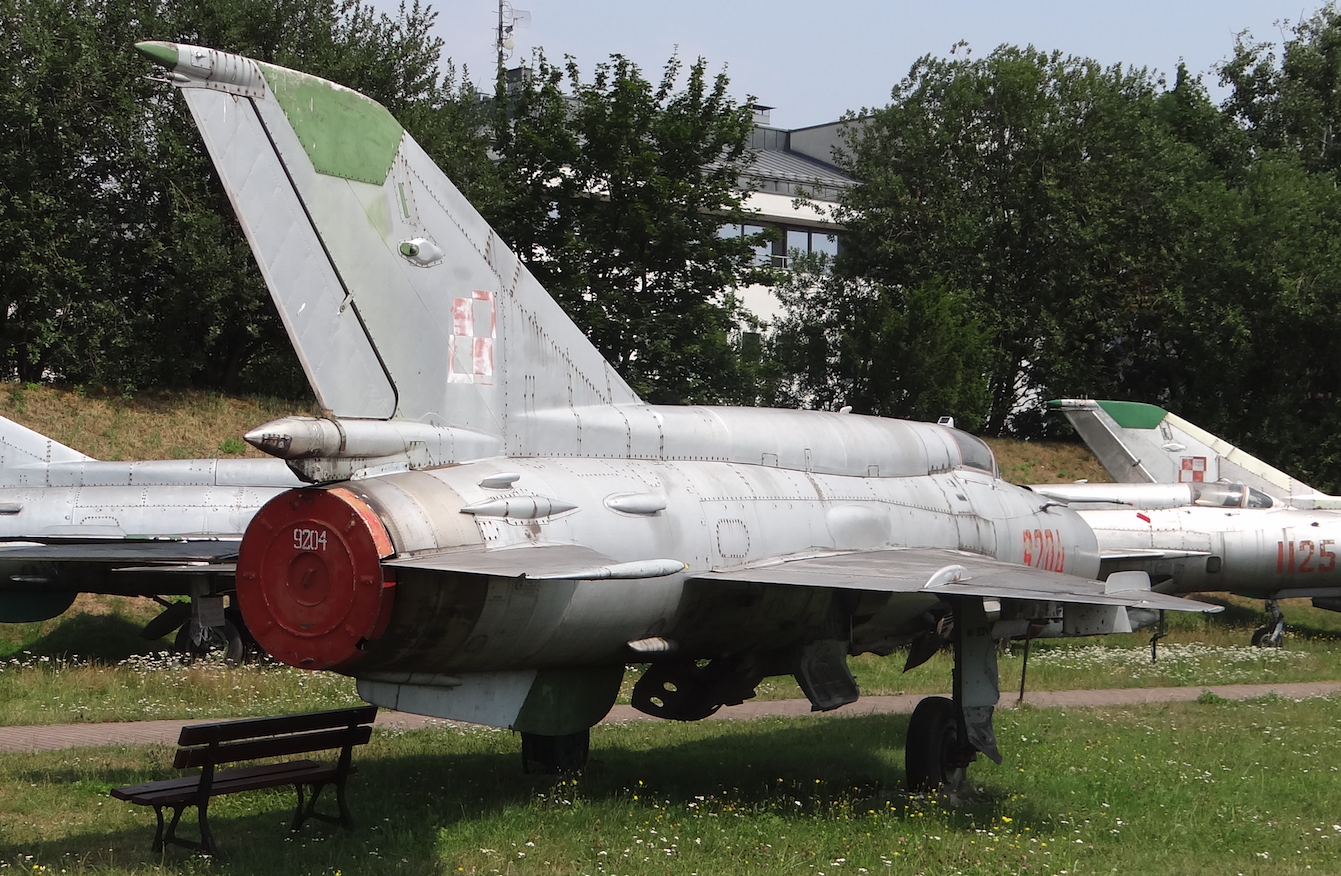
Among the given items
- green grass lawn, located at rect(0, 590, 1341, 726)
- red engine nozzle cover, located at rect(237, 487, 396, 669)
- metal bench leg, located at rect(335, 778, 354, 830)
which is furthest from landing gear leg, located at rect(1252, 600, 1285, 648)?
red engine nozzle cover, located at rect(237, 487, 396, 669)

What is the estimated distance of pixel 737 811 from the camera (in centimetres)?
934

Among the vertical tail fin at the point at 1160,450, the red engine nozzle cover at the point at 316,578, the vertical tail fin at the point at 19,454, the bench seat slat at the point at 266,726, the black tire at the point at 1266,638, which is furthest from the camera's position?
the vertical tail fin at the point at 1160,450

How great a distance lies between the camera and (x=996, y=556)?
11.7 metres

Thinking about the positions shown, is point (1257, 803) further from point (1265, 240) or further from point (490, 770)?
point (1265, 240)

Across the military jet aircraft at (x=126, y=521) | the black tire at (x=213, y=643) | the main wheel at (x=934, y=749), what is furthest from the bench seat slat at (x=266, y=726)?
the black tire at (x=213, y=643)

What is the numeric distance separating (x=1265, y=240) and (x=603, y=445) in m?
32.8

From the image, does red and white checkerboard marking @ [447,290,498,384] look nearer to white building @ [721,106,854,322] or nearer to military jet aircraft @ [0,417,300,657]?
military jet aircraft @ [0,417,300,657]

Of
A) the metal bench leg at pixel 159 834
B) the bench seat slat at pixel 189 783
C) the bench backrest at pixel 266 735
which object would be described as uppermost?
the bench backrest at pixel 266 735

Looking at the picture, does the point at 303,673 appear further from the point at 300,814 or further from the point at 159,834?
the point at 159,834

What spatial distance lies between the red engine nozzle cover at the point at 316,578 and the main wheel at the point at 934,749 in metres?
4.88

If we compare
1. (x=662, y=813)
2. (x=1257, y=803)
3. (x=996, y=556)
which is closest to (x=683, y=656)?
(x=662, y=813)

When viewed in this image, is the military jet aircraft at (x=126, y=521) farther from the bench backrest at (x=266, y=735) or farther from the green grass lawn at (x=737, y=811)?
the bench backrest at (x=266, y=735)

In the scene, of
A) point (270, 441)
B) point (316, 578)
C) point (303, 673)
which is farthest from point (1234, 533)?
point (270, 441)

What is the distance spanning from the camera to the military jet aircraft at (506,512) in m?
7.63
